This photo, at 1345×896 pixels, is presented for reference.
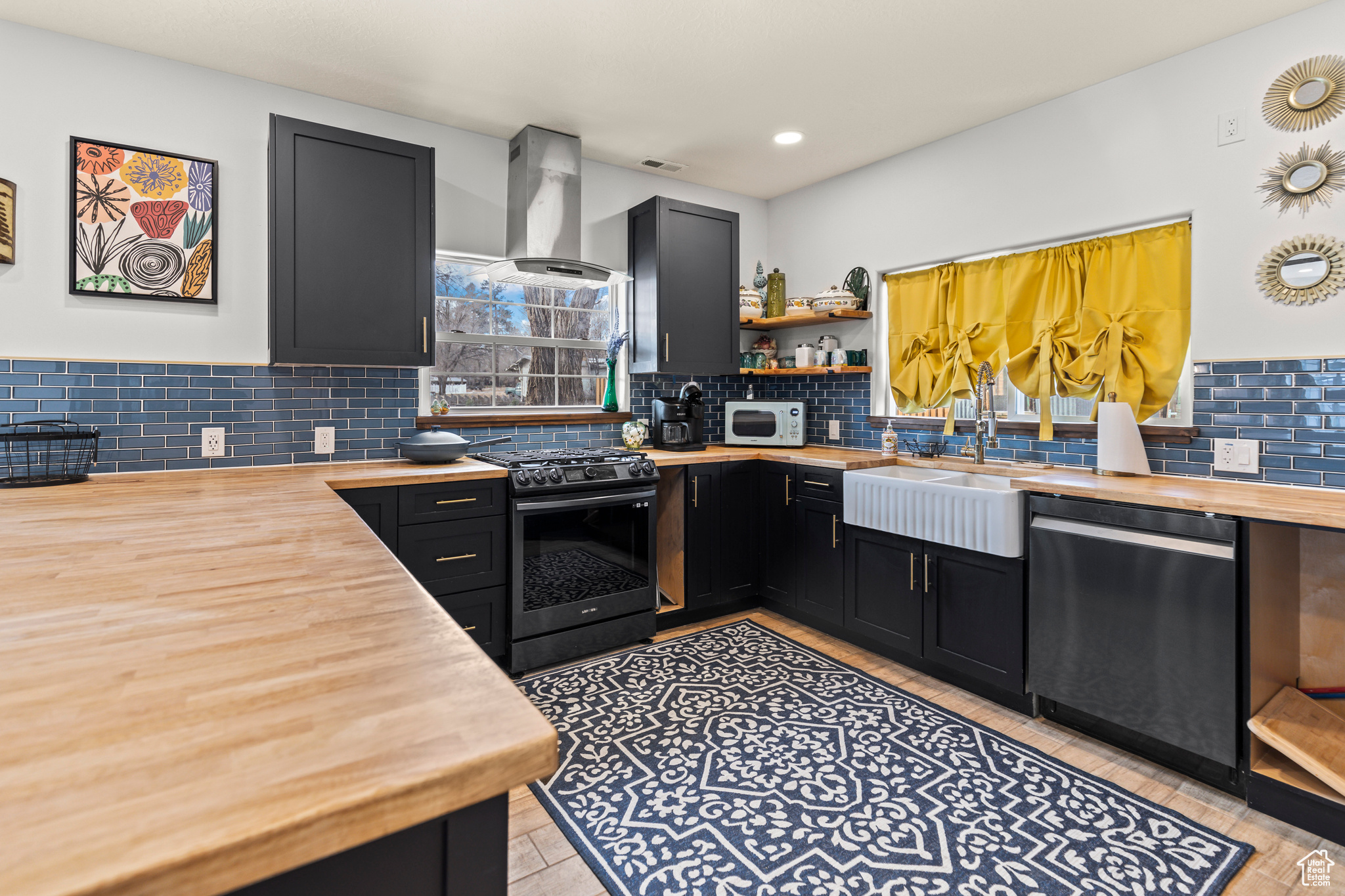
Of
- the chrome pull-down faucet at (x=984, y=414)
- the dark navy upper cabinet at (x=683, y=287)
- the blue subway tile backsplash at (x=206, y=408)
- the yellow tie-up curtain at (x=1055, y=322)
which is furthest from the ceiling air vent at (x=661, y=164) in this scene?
the chrome pull-down faucet at (x=984, y=414)

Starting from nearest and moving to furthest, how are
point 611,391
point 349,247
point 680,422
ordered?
1. point 349,247
2. point 680,422
3. point 611,391

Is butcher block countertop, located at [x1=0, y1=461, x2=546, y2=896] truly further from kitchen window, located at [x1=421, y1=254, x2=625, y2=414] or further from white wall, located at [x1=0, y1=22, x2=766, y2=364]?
kitchen window, located at [x1=421, y1=254, x2=625, y2=414]

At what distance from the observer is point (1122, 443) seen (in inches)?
105

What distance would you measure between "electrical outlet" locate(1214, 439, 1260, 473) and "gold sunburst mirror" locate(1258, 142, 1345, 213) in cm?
86

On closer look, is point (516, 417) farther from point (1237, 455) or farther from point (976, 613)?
point (1237, 455)

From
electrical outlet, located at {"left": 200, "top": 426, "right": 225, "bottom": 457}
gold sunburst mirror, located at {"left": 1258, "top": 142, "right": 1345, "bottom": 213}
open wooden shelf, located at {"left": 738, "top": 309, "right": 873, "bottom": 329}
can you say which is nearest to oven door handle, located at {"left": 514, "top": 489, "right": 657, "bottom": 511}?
electrical outlet, located at {"left": 200, "top": 426, "right": 225, "bottom": 457}

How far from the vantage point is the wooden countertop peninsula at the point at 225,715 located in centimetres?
45

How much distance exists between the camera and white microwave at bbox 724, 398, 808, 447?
13.3 ft

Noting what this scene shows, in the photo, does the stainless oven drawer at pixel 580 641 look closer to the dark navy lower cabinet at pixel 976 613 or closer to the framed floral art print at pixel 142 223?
the dark navy lower cabinet at pixel 976 613

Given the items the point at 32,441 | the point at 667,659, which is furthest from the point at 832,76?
the point at 32,441

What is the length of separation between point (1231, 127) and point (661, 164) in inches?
106

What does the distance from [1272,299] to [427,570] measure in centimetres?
349

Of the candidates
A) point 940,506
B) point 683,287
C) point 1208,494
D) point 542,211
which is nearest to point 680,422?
point 683,287

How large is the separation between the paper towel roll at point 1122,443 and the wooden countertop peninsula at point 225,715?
9.07 ft
